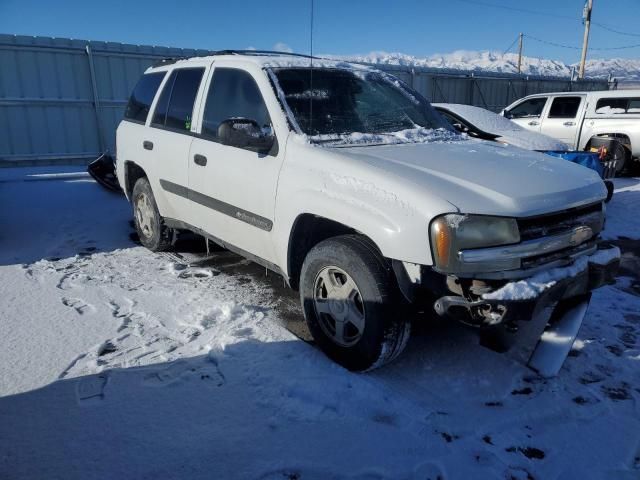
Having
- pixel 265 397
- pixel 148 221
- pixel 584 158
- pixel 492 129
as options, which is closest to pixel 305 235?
pixel 265 397

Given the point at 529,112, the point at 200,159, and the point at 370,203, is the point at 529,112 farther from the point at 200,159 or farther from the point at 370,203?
the point at 370,203

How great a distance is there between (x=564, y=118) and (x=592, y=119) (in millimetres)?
545

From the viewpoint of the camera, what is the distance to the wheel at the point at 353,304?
264 centimetres

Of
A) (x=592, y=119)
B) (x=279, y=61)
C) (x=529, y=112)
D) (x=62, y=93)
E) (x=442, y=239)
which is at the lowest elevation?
(x=442, y=239)

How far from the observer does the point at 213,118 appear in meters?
3.80

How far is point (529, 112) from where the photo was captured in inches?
442

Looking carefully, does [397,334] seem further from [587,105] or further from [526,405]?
[587,105]

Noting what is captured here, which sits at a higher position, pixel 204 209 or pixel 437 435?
pixel 204 209

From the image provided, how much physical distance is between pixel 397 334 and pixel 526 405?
80 centimetres

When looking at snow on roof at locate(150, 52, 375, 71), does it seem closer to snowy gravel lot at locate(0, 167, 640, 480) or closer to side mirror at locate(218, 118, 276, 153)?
side mirror at locate(218, 118, 276, 153)

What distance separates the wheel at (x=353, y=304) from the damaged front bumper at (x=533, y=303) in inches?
8.9

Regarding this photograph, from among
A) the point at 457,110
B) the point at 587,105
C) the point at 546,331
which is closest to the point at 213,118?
the point at 546,331

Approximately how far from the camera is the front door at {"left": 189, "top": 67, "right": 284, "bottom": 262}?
328cm

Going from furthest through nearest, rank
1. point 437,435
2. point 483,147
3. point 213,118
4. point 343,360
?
1. point 213,118
2. point 483,147
3. point 343,360
4. point 437,435
